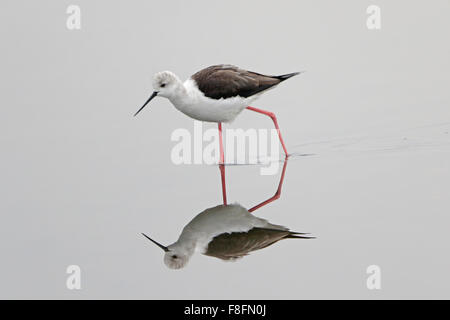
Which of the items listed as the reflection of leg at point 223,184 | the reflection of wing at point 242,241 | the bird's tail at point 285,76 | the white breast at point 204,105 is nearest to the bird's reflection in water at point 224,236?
the reflection of wing at point 242,241

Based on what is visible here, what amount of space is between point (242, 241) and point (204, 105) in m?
2.63

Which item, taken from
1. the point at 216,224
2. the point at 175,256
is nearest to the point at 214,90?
the point at 216,224

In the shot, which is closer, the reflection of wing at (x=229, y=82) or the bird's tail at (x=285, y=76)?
the reflection of wing at (x=229, y=82)

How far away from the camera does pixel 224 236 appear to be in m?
6.44

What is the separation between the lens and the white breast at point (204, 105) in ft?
27.8

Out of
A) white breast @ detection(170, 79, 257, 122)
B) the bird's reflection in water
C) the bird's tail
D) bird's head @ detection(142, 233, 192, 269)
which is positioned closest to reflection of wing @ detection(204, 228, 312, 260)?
the bird's reflection in water

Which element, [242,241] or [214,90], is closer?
[242,241]

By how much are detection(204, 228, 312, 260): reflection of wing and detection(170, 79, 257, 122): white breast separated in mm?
2419

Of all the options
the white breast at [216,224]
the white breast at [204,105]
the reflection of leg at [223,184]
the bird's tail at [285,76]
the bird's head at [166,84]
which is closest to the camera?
the white breast at [216,224]

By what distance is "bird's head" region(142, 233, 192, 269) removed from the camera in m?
6.09

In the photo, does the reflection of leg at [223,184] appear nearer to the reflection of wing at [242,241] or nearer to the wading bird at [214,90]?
the wading bird at [214,90]

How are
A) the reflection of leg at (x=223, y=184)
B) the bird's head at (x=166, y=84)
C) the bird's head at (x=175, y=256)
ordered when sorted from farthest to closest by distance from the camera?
the bird's head at (x=166, y=84) → the reflection of leg at (x=223, y=184) → the bird's head at (x=175, y=256)

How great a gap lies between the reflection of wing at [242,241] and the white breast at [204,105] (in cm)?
242

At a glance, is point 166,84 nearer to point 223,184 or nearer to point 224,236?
point 223,184
